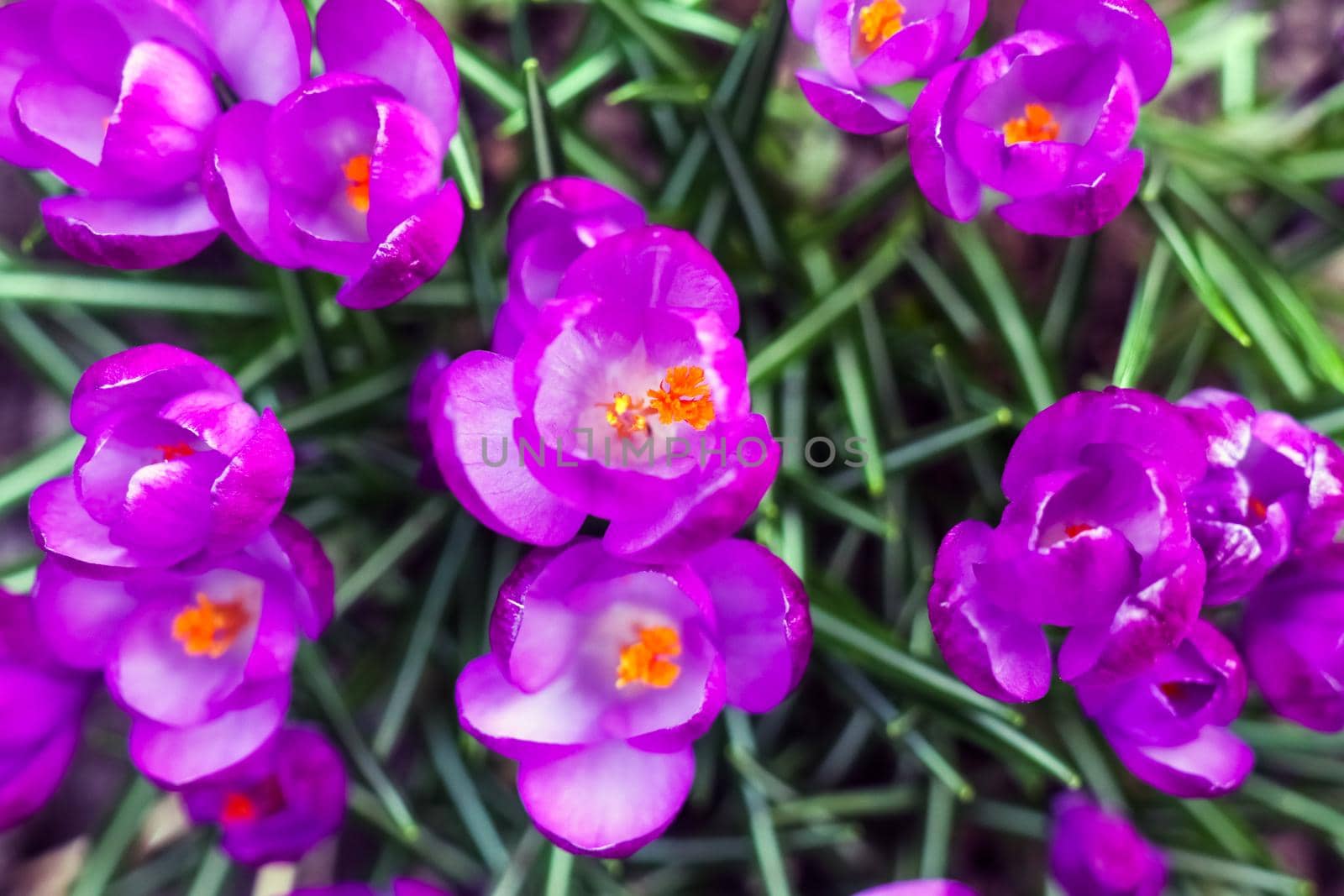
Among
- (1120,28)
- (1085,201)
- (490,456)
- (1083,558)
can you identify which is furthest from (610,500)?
(1120,28)

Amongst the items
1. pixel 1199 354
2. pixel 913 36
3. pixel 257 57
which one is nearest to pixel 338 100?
pixel 257 57

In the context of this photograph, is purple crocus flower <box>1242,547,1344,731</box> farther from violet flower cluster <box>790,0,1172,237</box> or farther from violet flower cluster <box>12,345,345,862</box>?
violet flower cluster <box>12,345,345,862</box>

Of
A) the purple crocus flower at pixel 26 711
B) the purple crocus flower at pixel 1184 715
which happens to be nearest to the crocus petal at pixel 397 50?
the purple crocus flower at pixel 26 711

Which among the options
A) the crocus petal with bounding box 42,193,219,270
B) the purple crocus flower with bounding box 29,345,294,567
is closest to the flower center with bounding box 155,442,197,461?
the purple crocus flower with bounding box 29,345,294,567

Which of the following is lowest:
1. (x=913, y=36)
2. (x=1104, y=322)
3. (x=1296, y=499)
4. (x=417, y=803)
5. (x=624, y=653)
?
(x=417, y=803)

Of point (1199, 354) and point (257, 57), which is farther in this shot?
point (1199, 354)

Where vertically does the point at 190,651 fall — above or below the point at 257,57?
below

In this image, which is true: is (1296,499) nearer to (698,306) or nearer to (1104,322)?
(698,306)

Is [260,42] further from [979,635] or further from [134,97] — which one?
[979,635]

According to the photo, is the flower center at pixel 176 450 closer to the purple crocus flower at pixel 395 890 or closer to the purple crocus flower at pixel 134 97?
the purple crocus flower at pixel 134 97
